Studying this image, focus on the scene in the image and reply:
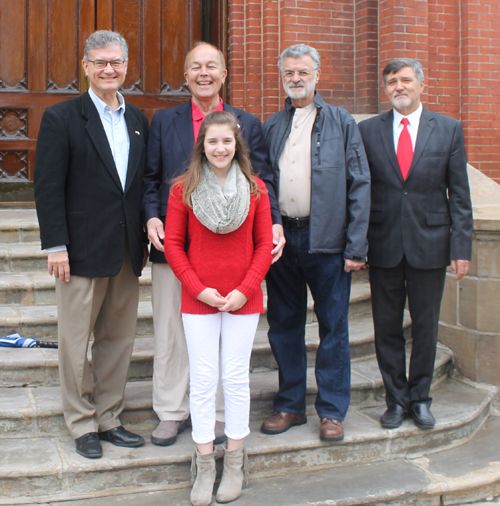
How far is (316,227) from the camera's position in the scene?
334 centimetres

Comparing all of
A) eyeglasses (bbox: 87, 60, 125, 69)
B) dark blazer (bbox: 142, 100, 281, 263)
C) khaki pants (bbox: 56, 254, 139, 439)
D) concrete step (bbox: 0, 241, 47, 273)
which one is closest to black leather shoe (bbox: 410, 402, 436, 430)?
Answer: dark blazer (bbox: 142, 100, 281, 263)

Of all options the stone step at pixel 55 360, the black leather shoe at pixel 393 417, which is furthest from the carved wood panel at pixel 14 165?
the black leather shoe at pixel 393 417

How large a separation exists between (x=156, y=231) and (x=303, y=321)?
1.02 metres

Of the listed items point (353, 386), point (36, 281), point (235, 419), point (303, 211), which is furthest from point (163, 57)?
point (235, 419)

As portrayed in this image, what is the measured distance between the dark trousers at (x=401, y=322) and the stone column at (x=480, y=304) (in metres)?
1.06

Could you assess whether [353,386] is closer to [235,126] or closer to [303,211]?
[303,211]

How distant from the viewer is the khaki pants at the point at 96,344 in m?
3.18

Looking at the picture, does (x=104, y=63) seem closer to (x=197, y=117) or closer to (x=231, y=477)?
(x=197, y=117)

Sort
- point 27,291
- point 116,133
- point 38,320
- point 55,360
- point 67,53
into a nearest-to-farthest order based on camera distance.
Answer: point 116,133 → point 55,360 → point 38,320 → point 27,291 → point 67,53

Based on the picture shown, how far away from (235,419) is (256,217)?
99 centimetres

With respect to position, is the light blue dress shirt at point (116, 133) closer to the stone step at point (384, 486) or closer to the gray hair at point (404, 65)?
the gray hair at point (404, 65)

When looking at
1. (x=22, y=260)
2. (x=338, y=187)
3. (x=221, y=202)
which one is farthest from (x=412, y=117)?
(x=22, y=260)

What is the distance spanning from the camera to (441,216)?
354 cm

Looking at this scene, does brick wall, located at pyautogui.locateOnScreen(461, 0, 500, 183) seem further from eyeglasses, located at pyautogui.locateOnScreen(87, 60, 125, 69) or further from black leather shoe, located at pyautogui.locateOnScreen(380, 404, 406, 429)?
eyeglasses, located at pyautogui.locateOnScreen(87, 60, 125, 69)
